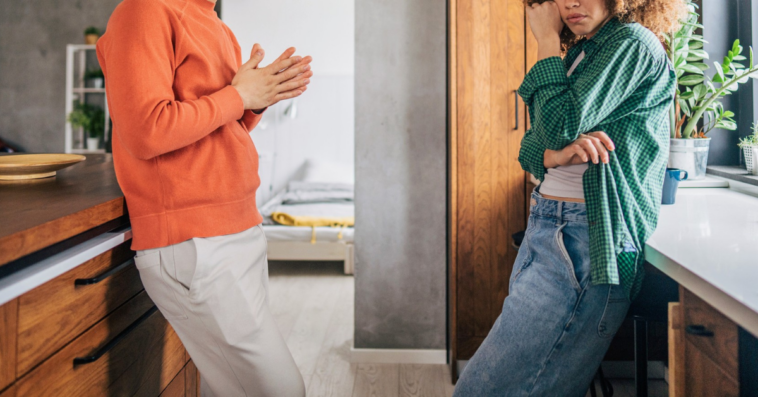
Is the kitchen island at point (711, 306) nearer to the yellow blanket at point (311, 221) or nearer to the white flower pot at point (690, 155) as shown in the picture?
the white flower pot at point (690, 155)

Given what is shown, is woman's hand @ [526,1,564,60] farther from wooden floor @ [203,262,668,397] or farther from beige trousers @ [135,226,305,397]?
wooden floor @ [203,262,668,397]

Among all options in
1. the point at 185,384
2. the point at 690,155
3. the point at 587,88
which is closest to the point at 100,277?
the point at 185,384

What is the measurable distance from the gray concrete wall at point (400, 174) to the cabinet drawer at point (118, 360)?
1.07 metres

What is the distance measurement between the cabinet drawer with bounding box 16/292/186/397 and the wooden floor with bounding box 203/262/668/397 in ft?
0.58

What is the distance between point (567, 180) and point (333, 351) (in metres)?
1.77

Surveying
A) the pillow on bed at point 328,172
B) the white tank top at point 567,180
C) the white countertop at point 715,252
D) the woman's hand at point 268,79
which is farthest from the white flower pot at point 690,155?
the pillow on bed at point 328,172

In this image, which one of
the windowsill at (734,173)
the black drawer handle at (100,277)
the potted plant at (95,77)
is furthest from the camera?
the potted plant at (95,77)

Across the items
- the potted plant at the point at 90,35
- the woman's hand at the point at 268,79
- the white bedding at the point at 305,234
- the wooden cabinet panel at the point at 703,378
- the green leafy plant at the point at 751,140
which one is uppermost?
the potted plant at the point at 90,35

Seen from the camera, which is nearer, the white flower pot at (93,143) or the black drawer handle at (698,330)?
the black drawer handle at (698,330)

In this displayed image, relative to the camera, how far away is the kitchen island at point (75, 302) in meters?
0.83

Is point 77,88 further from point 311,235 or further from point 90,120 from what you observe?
point 311,235

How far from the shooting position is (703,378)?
0.93 metres

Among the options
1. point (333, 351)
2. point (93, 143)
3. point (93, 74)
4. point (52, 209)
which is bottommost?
point (333, 351)

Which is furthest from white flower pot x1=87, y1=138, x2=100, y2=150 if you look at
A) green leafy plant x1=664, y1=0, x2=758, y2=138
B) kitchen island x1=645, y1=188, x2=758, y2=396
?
kitchen island x1=645, y1=188, x2=758, y2=396
